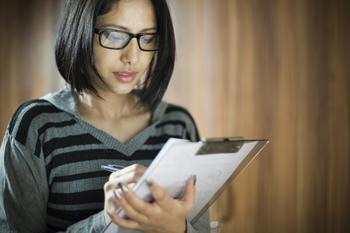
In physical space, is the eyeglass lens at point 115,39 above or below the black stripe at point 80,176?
above

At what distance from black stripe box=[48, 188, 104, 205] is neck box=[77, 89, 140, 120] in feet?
0.62

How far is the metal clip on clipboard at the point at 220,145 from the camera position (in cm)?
73

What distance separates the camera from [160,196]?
749 millimetres

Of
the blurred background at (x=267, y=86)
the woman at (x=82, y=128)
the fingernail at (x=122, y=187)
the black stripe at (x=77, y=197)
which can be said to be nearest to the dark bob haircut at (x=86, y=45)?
the woman at (x=82, y=128)

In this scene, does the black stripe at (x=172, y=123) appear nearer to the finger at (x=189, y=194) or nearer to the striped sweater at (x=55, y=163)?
the striped sweater at (x=55, y=163)

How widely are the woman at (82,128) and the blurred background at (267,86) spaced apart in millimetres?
482

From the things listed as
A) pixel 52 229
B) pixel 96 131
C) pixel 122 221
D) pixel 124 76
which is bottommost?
pixel 52 229

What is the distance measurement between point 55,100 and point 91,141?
131mm

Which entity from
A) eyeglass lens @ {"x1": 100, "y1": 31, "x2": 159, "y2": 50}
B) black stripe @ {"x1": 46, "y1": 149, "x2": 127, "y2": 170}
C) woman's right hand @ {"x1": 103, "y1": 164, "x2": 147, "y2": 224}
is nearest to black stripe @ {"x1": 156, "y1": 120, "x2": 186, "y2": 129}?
black stripe @ {"x1": 46, "y1": 149, "x2": 127, "y2": 170}

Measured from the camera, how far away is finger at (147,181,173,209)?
Result: 0.73 metres

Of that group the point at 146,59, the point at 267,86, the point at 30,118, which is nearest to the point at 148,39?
the point at 146,59

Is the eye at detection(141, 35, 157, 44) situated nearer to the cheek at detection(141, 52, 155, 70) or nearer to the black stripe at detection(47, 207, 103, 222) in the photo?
the cheek at detection(141, 52, 155, 70)

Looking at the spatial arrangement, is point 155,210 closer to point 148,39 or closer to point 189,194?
point 189,194

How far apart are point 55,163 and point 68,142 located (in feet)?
0.18
